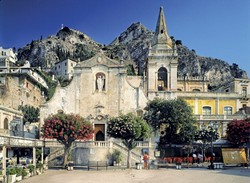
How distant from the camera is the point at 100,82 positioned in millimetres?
35750

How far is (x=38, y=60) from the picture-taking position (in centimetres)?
9538

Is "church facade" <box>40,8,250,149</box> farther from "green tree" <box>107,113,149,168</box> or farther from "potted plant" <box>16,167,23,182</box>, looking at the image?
"potted plant" <box>16,167,23,182</box>

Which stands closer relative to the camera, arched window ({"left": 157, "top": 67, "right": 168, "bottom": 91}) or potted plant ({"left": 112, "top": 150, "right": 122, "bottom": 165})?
potted plant ({"left": 112, "top": 150, "right": 122, "bottom": 165})

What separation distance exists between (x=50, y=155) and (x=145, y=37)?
84227mm

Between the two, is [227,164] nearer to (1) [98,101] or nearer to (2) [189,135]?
(2) [189,135]

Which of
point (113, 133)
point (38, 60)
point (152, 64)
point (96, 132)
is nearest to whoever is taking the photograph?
point (113, 133)

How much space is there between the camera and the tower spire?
4075 cm

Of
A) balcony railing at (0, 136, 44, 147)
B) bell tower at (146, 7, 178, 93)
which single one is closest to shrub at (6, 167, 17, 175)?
balcony railing at (0, 136, 44, 147)

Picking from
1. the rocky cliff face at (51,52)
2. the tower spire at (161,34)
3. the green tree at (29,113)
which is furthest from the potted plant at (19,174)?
the rocky cliff face at (51,52)

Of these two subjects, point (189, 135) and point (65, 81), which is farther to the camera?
point (65, 81)

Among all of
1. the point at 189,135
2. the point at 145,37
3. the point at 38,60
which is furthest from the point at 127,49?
the point at 189,135

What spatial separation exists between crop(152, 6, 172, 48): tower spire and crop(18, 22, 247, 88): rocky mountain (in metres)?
42.4

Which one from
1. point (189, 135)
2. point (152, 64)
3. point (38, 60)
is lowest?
point (189, 135)

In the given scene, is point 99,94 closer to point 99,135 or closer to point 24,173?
point 99,135
